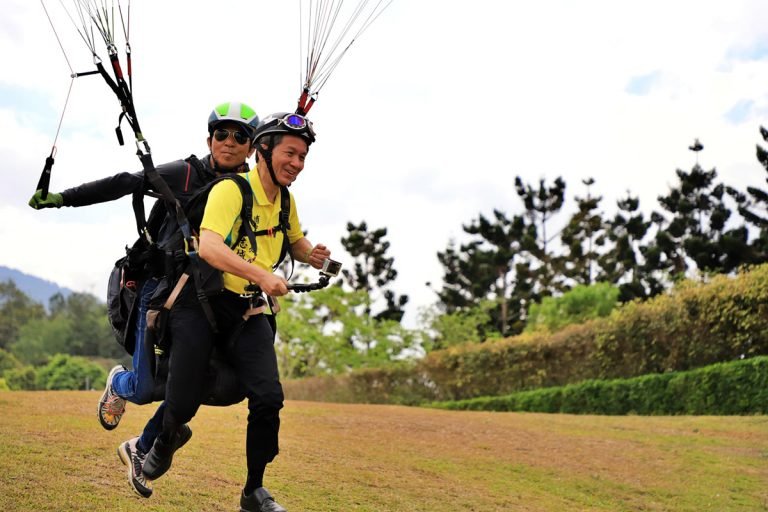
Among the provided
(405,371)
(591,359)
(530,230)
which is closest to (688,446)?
(591,359)

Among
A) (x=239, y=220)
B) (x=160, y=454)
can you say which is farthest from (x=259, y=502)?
(x=239, y=220)

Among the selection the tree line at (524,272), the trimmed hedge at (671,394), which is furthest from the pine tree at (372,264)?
the trimmed hedge at (671,394)

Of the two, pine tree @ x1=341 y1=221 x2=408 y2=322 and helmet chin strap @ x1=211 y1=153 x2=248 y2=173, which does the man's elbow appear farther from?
pine tree @ x1=341 y1=221 x2=408 y2=322

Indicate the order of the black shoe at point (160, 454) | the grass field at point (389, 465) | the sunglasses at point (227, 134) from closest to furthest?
the black shoe at point (160, 454), the sunglasses at point (227, 134), the grass field at point (389, 465)

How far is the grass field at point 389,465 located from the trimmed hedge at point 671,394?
17.0 ft

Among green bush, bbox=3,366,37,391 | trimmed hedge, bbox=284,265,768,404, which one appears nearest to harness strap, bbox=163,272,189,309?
trimmed hedge, bbox=284,265,768,404

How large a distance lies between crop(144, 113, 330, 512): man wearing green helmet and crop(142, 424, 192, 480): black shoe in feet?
0.87

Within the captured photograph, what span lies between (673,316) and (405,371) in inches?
473

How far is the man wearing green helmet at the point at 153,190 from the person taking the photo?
5898mm

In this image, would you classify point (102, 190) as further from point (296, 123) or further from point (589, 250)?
point (589, 250)

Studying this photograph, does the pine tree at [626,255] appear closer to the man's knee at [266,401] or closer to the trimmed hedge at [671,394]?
the trimmed hedge at [671,394]

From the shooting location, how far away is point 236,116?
6020 mm

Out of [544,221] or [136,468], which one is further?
[544,221]

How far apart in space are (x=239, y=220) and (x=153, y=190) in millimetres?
916
